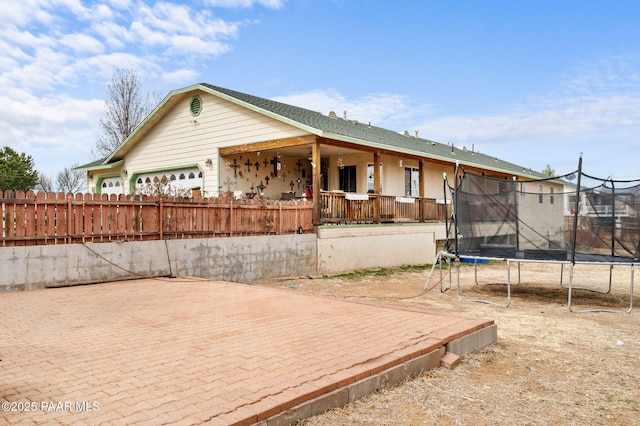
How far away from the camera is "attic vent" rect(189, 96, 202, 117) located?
17.4m

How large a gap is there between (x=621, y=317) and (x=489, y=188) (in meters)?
3.64

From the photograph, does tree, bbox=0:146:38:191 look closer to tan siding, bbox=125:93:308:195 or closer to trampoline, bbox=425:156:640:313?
tan siding, bbox=125:93:308:195

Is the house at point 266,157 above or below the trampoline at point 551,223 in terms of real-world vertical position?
above

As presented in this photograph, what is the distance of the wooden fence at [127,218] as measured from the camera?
27.8 feet

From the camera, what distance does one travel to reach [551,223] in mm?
9938

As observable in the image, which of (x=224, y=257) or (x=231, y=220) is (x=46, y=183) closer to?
(x=231, y=220)

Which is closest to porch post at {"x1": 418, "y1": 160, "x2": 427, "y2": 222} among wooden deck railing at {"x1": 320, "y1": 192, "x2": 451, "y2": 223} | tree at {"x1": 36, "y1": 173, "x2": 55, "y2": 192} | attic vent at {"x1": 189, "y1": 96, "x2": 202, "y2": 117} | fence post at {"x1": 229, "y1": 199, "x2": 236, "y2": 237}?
wooden deck railing at {"x1": 320, "y1": 192, "x2": 451, "y2": 223}

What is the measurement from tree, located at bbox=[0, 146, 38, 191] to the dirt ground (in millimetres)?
41648

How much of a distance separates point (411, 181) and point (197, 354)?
1783 centimetres

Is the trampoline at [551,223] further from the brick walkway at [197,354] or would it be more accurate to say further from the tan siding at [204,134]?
the tan siding at [204,134]

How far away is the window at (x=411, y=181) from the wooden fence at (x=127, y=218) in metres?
8.61

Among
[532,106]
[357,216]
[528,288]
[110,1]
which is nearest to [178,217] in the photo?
[110,1]

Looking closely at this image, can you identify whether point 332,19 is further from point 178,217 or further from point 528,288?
point 528,288

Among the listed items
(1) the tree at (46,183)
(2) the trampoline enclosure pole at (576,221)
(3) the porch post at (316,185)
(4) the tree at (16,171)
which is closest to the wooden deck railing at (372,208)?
(3) the porch post at (316,185)
